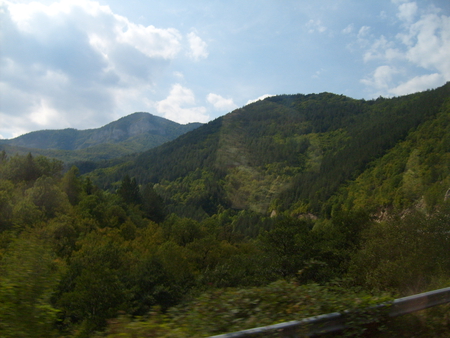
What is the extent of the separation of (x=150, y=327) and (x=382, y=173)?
106m

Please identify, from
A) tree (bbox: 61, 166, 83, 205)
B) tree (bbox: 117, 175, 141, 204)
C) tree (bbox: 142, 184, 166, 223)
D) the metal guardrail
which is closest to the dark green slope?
the metal guardrail

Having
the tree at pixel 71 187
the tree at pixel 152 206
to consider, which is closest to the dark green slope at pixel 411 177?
the tree at pixel 152 206

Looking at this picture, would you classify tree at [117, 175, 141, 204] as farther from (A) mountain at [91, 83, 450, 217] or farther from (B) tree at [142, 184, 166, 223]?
(A) mountain at [91, 83, 450, 217]

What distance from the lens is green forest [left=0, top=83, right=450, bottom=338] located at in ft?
15.5

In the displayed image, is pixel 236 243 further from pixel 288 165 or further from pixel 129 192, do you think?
pixel 288 165

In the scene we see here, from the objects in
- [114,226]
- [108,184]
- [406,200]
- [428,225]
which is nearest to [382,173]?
[406,200]

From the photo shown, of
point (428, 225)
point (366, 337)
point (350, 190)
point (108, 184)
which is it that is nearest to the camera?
point (366, 337)

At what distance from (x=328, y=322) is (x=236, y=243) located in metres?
63.0

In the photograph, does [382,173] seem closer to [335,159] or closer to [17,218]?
[335,159]

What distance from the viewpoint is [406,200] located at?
60.8m

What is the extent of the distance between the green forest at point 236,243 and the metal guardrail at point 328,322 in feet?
0.58

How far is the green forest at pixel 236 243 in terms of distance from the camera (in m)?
4.74

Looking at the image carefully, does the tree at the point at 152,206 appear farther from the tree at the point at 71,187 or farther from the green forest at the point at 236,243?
the tree at the point at 71,187

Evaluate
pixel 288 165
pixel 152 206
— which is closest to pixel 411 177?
pixel 152 206
